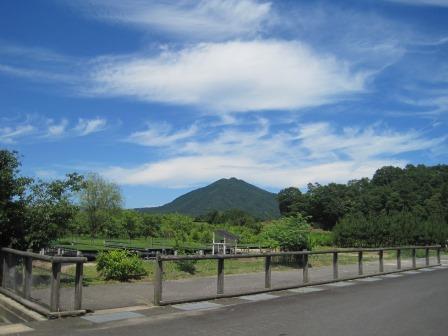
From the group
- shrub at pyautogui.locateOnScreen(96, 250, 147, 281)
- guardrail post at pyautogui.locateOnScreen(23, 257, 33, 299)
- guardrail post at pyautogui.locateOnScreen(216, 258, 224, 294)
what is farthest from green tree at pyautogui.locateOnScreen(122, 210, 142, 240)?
guardrail post at pyautogui.locateOnScreen(23, 257, 33, 299)

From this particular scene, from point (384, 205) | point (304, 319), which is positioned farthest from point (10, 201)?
point (384, 205)

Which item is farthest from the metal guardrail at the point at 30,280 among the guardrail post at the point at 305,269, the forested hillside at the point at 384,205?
the forested hillside at the point at 384,205

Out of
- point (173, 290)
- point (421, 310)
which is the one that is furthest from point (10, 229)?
point (421, 310)

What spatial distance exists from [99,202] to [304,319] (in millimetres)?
73591

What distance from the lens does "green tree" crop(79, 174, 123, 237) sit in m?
70.8

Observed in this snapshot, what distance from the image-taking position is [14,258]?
11227 millimetres

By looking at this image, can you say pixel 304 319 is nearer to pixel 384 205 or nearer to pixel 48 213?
pixel 48 213

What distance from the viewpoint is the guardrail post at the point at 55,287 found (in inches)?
359

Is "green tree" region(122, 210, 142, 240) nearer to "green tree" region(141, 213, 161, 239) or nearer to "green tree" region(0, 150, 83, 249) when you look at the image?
"green tree" region(141, 213, 161, 239)

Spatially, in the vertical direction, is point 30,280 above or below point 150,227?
below

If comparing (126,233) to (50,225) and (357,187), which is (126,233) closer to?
(50,225)

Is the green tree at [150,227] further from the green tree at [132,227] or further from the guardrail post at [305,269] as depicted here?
the guardrail post at [305,269]

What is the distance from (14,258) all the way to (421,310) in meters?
9.07

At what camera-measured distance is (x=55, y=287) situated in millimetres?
9141
